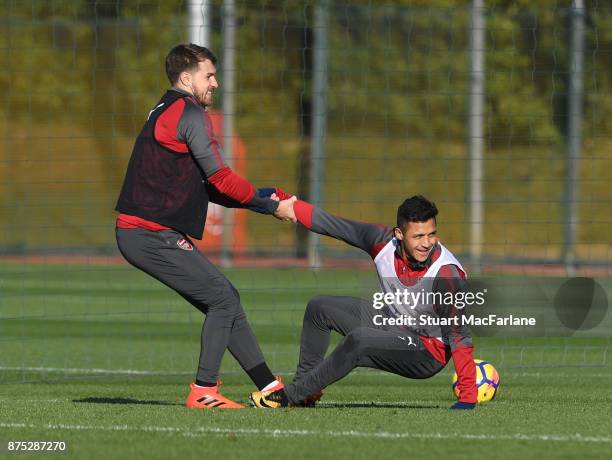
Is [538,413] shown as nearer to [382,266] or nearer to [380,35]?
[382,266]

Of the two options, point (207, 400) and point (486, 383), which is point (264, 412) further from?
point (486, 383)

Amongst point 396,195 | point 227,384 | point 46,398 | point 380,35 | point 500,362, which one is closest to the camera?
point 46,398

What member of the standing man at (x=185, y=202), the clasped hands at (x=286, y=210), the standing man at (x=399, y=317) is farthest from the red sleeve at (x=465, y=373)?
the clasped hands at (x=286, y=210)

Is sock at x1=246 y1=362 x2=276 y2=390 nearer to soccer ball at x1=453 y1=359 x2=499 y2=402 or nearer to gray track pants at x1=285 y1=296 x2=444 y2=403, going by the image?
gray track pants at x1=285 y1=296 x2=444 y2=403

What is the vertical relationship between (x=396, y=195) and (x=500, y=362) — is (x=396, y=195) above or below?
above

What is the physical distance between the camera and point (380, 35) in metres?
20.7

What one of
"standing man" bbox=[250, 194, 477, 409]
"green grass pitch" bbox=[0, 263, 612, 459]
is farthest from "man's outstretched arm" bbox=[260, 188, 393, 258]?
"green grass pitch" bbox=[0, 263, 612, 459]

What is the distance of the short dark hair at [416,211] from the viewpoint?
24.8 feet

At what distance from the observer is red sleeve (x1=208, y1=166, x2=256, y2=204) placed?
7.75m

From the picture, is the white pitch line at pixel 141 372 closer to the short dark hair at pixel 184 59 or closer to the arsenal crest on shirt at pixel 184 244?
the arsenal crest on shirt at pixel 184 244

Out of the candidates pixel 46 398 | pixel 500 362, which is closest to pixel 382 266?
pixel 46 398

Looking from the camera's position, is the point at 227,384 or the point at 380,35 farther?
the point at 380,35

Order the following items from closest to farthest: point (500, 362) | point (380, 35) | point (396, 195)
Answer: point (500, 362) < point (396, 195) < point (380, 35)

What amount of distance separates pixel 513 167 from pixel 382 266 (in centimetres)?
1238
